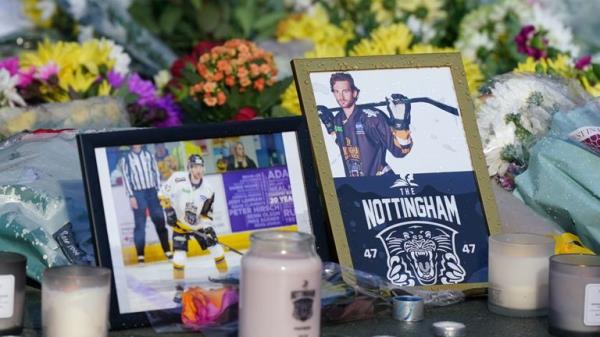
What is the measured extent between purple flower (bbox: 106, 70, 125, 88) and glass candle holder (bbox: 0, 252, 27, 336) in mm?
1533

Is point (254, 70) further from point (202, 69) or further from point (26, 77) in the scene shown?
point (26, 77)

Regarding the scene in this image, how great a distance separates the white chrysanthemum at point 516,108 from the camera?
291cm

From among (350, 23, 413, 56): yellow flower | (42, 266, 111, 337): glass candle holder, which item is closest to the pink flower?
(350, 23, 413, 56): yellow flower

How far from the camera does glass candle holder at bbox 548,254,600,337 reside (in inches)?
88.7

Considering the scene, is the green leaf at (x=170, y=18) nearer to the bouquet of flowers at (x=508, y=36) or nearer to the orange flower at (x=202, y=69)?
the bouquet of flowers at (x=508, y=36)

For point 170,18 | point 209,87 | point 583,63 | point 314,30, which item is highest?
point 170,18

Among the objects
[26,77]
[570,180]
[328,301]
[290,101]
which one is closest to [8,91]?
[26,77]

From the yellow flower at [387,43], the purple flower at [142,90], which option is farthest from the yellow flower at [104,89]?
the yellow flower at [387,43]

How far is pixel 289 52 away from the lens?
4.65m

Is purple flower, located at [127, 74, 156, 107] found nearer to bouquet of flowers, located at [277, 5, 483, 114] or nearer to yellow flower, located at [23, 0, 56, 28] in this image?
bouquet of flowers, located at [277, 5, 483, 114]

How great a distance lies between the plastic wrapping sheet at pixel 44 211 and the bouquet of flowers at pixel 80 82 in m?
0.85

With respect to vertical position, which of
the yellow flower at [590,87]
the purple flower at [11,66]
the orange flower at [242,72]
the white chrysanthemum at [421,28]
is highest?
the white chrysanthemum at [421,28]

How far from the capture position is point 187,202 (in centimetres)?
236

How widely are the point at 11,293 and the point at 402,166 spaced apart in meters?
0.91
